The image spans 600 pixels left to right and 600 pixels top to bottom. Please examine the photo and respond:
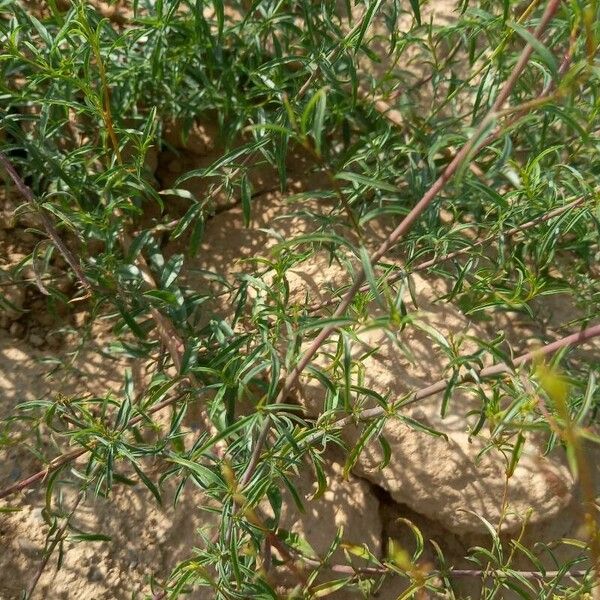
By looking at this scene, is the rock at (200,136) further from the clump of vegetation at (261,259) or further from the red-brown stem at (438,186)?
the red-brown stem at (438,186)

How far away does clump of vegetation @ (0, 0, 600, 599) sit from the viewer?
1.93 meters

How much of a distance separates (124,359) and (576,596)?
5.11ft

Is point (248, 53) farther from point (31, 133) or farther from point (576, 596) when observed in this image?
point (576, 596)

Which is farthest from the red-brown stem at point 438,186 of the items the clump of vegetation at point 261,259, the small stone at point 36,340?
the small stone at point 36,340

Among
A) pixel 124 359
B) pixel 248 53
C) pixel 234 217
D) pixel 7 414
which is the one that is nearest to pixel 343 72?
pixel 248 53

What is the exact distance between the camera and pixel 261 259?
2.08 meters

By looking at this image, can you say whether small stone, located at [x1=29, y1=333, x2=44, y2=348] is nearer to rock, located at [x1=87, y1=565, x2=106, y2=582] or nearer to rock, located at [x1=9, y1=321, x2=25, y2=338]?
rock, located at [x1=9, y1=321, x2=25, y2=338]

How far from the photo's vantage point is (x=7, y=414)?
2.42m

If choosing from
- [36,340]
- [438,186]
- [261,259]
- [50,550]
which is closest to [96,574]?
[50,550]

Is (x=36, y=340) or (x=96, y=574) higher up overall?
(x=36, y=340)

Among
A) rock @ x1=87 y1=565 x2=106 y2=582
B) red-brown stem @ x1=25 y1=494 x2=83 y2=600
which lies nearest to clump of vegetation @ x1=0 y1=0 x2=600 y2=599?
red-brown stem @ x1=25 y1=494 x2=83 y2=600

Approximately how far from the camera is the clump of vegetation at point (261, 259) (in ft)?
6.32

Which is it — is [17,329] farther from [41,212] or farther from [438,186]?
[438,186]

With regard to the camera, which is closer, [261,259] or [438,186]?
[438,186]
